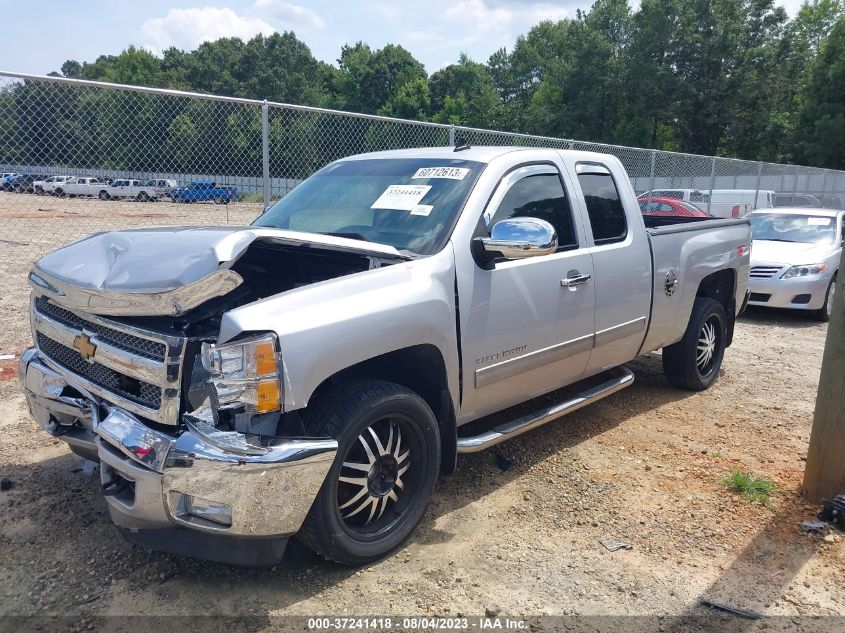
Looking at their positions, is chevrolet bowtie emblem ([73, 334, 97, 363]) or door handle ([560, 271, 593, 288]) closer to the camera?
chevrolet bowtie emblem ([73, 334, 97, 363])

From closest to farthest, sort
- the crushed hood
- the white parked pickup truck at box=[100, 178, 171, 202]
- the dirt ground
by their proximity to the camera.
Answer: the crushed hood
the dirt ground
the white parked pickup truck at box=[100, 178, 171, 202]

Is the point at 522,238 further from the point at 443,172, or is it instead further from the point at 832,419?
the point at 832,419

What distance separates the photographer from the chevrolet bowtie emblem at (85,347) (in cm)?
281

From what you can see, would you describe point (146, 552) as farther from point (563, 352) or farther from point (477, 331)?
point (563, 352)

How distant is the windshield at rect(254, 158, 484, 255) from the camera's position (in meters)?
3.46

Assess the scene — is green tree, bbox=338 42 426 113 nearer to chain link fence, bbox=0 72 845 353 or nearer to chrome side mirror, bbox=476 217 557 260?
chain link fence, bbox=0 72 845 353

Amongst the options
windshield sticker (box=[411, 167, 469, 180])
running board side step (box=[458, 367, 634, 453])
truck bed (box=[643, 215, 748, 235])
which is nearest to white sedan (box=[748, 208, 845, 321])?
truck bed (box=[643, 215, 748, 235])

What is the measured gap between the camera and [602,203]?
4.43m

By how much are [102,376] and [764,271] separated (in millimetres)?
8737

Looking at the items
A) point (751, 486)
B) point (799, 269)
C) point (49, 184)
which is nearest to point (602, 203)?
point (751, 486)

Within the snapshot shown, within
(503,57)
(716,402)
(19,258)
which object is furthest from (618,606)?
(503,57)

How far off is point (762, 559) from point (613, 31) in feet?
183

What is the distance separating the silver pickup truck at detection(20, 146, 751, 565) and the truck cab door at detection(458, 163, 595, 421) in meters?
0.01

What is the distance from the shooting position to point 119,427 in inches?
102
